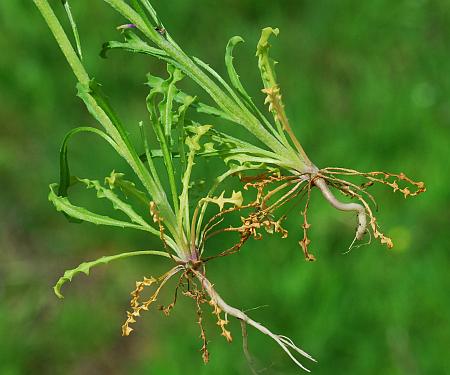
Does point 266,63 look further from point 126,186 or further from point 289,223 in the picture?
point 289,223

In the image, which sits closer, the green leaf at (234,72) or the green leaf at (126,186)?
the green leaf at (126,186)

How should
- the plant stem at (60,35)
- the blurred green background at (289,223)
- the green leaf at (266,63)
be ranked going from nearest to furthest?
the plant stem at (60,35) → the green leaf at (266,63) → the blurred green background at (289,223)

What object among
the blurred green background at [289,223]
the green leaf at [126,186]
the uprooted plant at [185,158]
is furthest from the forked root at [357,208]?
the blurred green background at [289,223]

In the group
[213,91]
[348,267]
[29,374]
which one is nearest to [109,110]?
[213,91]

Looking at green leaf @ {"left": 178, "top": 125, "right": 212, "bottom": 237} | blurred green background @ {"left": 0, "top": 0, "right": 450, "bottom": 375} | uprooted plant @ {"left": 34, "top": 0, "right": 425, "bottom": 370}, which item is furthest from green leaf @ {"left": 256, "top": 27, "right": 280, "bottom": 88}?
blurred green background @ {"left": 0, "top": 0, "right": 450, "bottom": 375}

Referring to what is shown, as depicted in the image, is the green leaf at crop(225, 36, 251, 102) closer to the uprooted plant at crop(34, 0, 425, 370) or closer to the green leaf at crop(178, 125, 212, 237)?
the uprooted plant at crop(34, 0, 425, 370)

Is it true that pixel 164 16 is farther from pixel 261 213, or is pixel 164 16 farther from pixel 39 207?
pixel 261 213

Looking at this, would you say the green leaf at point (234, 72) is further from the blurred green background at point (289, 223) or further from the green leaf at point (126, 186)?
the blurred green background at point (289, 223)

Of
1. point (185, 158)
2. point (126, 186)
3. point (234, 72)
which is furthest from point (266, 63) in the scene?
point (126, 186)
